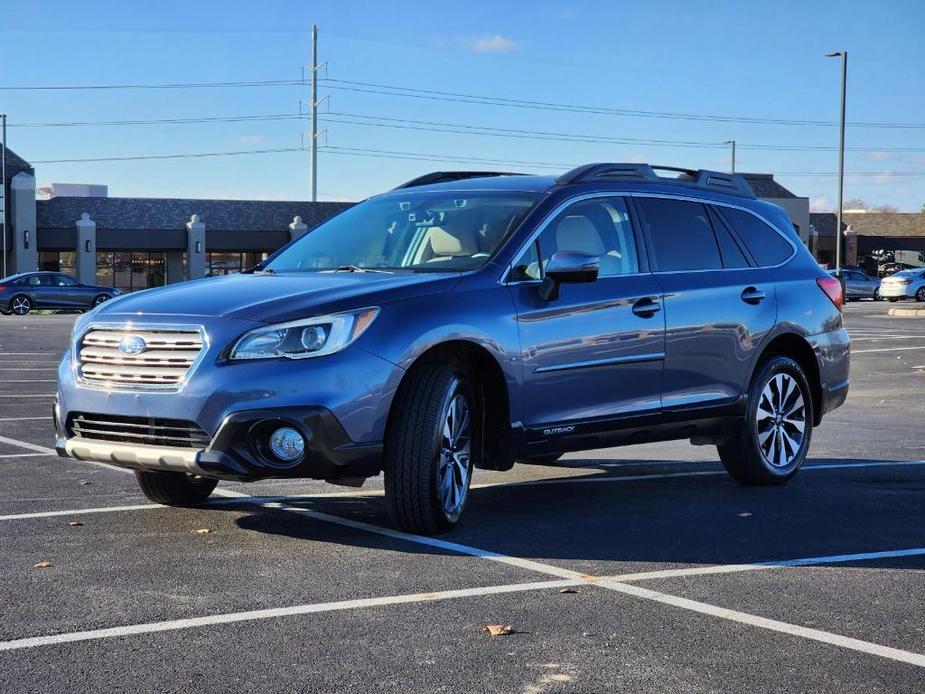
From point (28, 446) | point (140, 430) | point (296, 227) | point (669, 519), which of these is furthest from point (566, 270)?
point (296, 227)

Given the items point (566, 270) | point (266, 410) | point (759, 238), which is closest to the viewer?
point (266, 410)

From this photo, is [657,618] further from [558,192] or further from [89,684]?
[558,192]

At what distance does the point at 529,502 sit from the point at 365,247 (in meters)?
1.82

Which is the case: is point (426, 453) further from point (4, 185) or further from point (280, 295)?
point (4, 185)

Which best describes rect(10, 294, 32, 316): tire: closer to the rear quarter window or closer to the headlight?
the rear quarter window

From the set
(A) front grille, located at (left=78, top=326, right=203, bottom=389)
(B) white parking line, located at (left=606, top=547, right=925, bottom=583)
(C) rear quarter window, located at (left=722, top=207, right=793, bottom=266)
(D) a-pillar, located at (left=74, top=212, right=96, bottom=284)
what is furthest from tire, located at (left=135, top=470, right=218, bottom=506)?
(D) a-pillar, located at (left=74, top=212, right=96, bottom=284)

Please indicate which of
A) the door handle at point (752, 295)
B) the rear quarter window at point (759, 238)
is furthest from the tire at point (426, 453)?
the rear quarter window at point (759, 238)

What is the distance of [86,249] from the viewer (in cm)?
6228

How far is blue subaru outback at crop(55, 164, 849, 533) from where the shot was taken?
6520mm

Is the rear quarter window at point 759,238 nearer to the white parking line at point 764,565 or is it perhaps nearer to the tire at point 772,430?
the tire at point 772,430

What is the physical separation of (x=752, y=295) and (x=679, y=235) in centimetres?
68

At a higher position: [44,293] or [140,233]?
[140,233]

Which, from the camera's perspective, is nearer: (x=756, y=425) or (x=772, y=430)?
(x=756, y=425)

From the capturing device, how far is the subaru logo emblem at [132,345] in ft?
22.0
